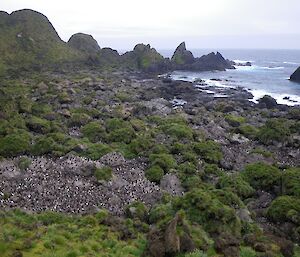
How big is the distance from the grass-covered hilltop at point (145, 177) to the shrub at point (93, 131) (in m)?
0.13

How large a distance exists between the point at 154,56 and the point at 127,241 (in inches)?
5425

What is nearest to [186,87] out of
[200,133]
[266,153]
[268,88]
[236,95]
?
[236,95]

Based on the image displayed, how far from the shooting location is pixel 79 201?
31.4 m

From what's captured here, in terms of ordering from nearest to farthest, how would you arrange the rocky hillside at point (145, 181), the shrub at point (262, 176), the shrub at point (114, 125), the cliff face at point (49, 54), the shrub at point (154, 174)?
the rocky hillside at point (145, 181)
the shrub at point (154, 174)
the shrub at point (262, 176)
the shrub at point (114, 125)
the cliff face at point (49, 54)

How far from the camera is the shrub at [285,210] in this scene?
29.8 meters

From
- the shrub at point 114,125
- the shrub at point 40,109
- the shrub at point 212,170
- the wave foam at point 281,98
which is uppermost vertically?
the shrub at point 40,109

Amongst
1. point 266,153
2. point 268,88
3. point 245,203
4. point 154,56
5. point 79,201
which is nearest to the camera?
point 79,201

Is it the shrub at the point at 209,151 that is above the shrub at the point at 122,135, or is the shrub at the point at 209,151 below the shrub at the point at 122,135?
below

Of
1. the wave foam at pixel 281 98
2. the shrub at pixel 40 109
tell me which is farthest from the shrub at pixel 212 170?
the wave foam at pixel 281 98

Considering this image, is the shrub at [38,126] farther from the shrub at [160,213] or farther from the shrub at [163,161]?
the shrub at [160,213]

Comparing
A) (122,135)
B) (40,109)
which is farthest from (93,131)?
(40,109)

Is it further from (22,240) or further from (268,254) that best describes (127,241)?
(268,254)

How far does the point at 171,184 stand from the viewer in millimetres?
36875

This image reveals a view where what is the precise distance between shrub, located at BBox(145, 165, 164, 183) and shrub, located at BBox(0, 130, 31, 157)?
13.5 meters
